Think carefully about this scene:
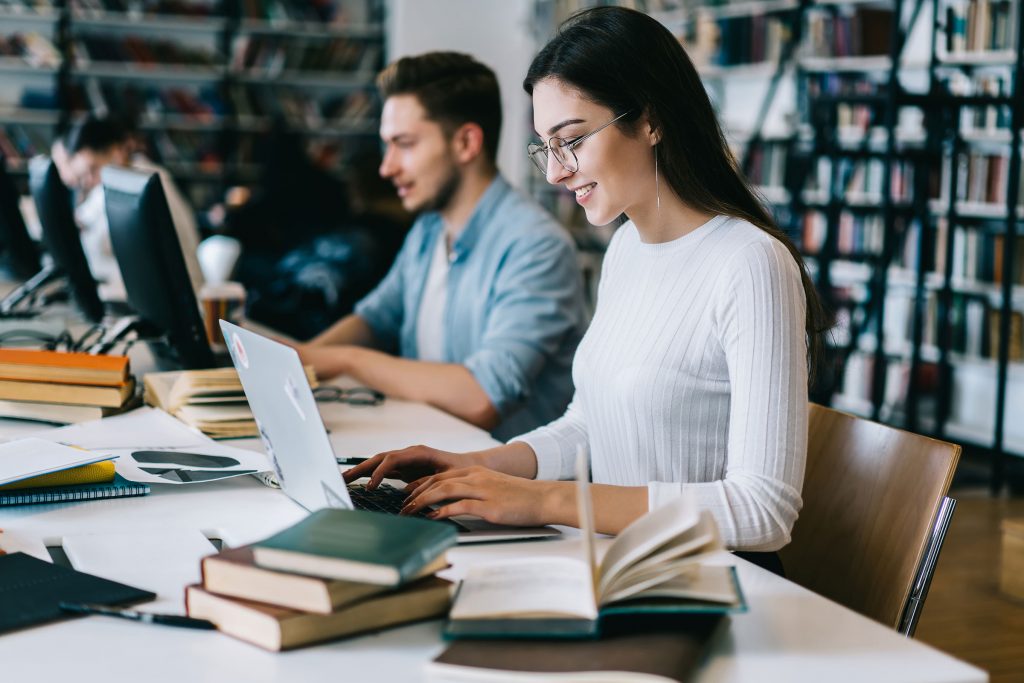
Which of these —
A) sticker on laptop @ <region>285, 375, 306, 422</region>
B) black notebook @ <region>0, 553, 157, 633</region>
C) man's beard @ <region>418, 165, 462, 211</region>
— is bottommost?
black notebook @ <region>0, 553, 157, 633</region>

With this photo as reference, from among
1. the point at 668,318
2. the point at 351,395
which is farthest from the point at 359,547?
the point at 351,395

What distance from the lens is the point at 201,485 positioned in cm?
140

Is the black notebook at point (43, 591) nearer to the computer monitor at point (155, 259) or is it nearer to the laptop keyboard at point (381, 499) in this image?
the laptop keyboard at point (381, 499)

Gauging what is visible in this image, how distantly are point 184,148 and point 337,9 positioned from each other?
4.34 feet

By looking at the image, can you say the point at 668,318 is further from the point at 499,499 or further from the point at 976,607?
the point at 976,607

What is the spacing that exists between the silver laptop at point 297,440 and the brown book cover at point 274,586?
0.14m

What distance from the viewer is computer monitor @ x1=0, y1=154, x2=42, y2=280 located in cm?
289

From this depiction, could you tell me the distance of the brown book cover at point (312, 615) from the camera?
2.87ft

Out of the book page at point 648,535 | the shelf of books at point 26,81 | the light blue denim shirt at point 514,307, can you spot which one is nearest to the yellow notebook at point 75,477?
the book page at point 648,535

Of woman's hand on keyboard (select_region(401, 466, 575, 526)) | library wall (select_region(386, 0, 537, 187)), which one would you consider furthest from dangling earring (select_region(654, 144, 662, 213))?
library wall (select_region(386, 0, 537, 187))

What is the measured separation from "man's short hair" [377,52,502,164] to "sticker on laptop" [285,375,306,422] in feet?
4.46

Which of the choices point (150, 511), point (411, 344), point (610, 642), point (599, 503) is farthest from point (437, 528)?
point (411, 344)

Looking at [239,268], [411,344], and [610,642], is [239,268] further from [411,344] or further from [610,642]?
[610,642]

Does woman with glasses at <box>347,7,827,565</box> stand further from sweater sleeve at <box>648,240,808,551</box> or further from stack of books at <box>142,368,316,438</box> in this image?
stack of books at <box>142,368,316,438</box>
